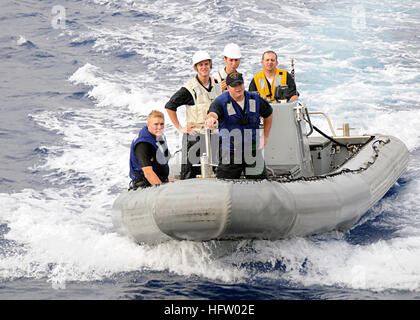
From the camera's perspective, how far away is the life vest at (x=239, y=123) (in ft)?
18.9

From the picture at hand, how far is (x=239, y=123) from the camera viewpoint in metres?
5.78

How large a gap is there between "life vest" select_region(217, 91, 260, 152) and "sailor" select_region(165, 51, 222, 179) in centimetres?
77

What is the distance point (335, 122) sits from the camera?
38.6 feet

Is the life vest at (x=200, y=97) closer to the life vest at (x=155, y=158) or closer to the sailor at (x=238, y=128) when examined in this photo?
the life vest at (x=155, y=158)

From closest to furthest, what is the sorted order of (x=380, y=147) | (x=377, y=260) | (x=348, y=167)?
(x=377, y=260)
(x=348, y=167)
(x=380, y=147)

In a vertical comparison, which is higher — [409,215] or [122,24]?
[122,24]

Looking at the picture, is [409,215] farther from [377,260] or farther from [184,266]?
[184,266]

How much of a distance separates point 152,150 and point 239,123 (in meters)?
0.81

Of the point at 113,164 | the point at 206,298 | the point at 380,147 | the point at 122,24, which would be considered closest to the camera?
the point at 206,298

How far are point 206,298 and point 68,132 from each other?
6.80 metres

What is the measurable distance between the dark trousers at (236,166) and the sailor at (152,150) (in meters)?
0.55

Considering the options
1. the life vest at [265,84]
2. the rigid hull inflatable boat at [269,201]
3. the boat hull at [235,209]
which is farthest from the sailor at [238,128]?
the life vest at [265,84]

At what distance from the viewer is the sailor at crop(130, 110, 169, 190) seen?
597 centimetres

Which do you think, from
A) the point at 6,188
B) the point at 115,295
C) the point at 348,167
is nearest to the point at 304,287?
the point at 115,295
